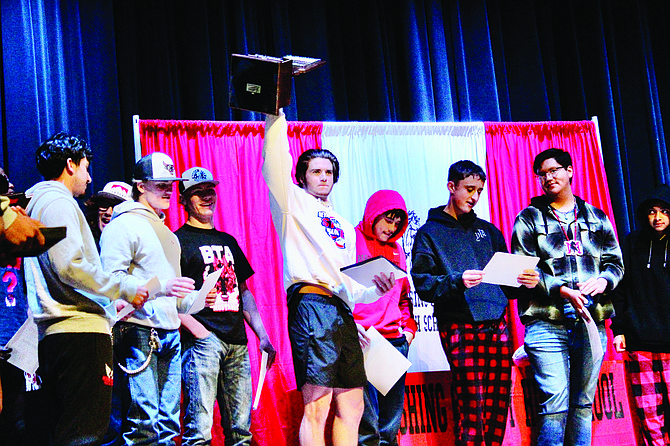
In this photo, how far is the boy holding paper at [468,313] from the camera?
336cm

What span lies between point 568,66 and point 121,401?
413 centimetres

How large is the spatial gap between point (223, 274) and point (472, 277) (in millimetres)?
1171

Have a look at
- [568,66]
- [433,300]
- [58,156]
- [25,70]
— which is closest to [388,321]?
[433,300]

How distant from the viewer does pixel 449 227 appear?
3.61m

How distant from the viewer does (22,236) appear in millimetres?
1918

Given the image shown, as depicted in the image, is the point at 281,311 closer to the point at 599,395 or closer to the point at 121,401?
the point at 121,401

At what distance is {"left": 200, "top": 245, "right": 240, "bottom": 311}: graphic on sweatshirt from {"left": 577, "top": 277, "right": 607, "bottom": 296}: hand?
65.7 inches

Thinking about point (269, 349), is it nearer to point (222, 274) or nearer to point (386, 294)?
point (222, 274)

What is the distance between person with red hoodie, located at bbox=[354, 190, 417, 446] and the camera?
3.51m

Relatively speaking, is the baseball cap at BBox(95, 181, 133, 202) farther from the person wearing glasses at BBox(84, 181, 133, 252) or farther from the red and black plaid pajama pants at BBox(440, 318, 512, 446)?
the red and black plaid pajama pants at BBox(440, 318, 512, 446)

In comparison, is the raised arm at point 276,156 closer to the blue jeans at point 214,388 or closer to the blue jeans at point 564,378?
the blue jeans at point 214,388

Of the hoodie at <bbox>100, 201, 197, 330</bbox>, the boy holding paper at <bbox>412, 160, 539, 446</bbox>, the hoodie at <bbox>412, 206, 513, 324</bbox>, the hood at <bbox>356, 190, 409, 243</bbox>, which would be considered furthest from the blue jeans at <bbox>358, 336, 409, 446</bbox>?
the hoodie at <bbox>100, 201, 197, 330</bbox>

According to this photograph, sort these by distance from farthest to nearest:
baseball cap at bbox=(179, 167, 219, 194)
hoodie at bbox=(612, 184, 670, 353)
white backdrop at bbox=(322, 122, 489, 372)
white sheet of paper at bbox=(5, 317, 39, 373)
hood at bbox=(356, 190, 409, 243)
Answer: white backdrop at bbox=(322, 122, 489, 372), hoodie at bbox=(612, 184, 670, 353), hood at bbox=(356, 190, 409, 243), baseball cap at bbox=(179, 167, 219, 194), white sheet of paper at bbox=(5, 317, 39, 373)

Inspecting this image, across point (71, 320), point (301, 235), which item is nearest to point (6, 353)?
point (71, 320)
